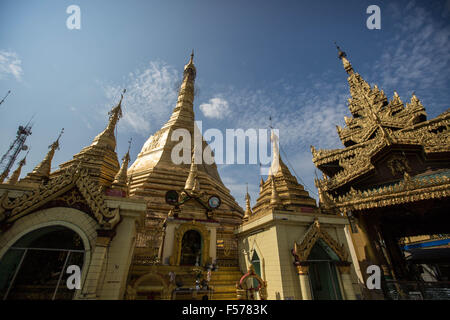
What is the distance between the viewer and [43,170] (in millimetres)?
12055

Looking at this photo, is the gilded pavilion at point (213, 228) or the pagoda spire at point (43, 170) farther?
the pagoda spire at point (43, 170)

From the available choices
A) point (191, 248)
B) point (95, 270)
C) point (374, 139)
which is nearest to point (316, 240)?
point (191, 248)

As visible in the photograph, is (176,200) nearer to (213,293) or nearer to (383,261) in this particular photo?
(213,293)

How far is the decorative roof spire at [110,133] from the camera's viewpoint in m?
16.5

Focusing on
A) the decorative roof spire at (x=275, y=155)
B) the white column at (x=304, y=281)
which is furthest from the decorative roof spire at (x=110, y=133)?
the white column at (x=304, y=281)

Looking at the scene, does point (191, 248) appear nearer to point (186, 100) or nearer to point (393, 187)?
point (393, 187)

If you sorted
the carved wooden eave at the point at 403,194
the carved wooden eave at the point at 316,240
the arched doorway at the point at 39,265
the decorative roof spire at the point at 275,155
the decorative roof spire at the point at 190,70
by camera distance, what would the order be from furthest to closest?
the decorative roof spire at the point at 190,70 < the decorative roof spire at the point at 275,155 < the carved wooden eave at the point at 403,194 < the carved wooden eave at the point at 316,240 < the arched doorway at the point at 39,265

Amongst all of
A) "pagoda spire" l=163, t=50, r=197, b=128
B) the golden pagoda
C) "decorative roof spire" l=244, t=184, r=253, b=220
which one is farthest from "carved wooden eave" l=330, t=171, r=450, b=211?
"pagoda spire" l=163, t=50, r=197, b=128

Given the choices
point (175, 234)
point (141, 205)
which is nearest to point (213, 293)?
point (175, 234)

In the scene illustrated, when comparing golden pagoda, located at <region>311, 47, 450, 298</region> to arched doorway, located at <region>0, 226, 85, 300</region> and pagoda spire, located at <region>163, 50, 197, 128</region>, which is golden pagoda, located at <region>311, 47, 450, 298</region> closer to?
arched doorway, located at <region>0, 226, 85, 300</region>

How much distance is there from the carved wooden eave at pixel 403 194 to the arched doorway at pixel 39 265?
12514 mm

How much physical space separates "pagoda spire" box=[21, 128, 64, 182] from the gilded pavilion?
7 cm

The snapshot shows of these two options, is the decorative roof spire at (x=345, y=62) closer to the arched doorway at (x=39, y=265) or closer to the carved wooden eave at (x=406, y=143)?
the carved wooden eave at (x=406, y=143)
